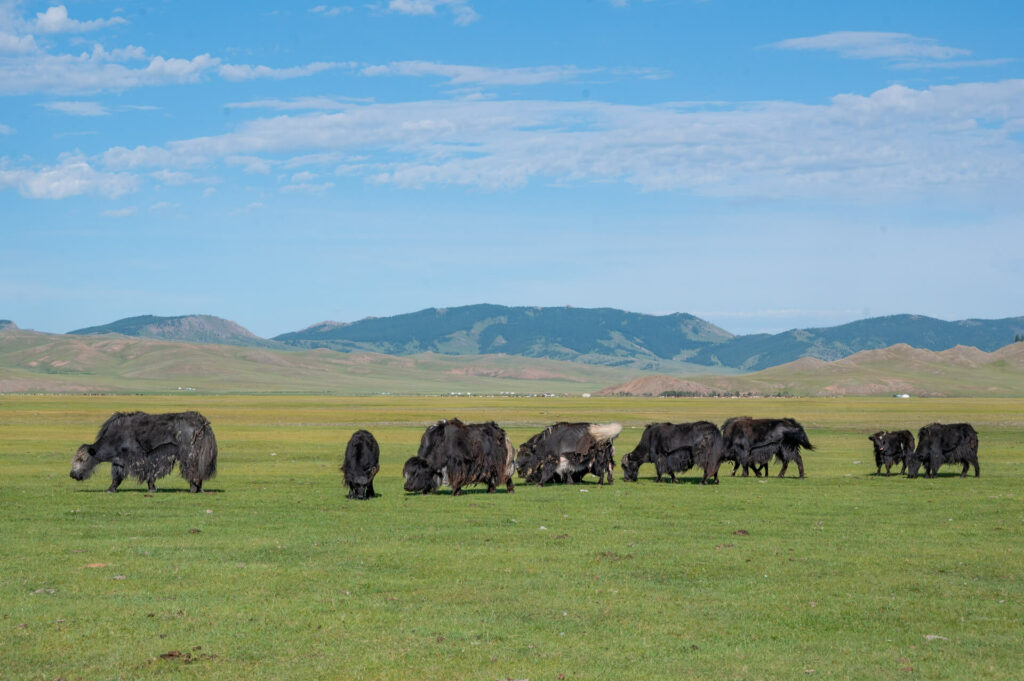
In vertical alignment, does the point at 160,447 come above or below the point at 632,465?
above

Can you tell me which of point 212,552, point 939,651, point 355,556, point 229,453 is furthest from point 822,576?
point 229,453

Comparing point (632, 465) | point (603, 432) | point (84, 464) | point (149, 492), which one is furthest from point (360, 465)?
point (632, 465)

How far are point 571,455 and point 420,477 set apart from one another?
18.5ft

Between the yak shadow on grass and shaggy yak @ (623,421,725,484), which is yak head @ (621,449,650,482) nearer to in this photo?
shaggy yak @ (623,421,725,484)

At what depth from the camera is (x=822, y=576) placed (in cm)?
1424

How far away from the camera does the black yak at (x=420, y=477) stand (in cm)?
2591

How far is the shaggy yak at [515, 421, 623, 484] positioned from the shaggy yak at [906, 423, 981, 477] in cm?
998

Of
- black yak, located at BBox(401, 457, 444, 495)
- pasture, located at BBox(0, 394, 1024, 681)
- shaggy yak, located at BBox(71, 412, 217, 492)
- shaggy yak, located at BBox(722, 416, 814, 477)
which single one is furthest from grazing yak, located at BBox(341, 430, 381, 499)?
shaggy yak, located at BBox(722, 416, 814, 477)

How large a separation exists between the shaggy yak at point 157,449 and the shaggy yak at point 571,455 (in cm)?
946

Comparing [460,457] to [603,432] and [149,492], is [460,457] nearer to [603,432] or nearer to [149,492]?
[603,432]

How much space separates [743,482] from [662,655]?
20693 mm

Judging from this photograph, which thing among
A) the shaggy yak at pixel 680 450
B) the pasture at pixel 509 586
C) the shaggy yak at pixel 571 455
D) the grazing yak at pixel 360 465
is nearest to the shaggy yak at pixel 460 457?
the pasture at pixel 509 586

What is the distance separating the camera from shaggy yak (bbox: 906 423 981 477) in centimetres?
3108

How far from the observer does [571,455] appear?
29.7 m
